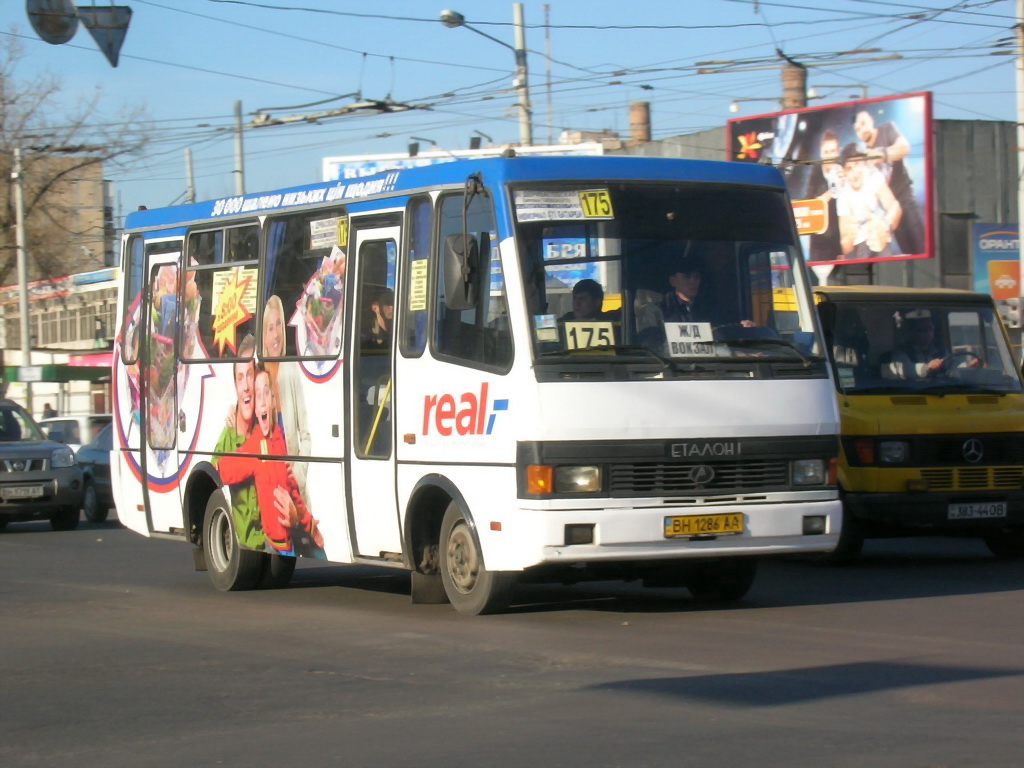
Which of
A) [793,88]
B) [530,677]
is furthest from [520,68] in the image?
[530,677]

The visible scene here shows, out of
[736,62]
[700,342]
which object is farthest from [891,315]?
[736,62]

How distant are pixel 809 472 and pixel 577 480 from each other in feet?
5.25

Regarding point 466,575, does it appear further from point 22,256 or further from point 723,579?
point 22,256

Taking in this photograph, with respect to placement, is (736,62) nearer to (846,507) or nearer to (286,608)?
(846,507)

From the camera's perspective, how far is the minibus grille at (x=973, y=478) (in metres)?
13.6

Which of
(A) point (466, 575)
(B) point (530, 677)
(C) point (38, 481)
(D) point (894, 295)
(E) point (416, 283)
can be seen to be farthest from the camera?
(C) point (38, 481)

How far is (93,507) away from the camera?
24938mm

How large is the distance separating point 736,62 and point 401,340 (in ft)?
83.1

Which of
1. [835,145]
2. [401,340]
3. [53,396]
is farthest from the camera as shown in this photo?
[53,396]

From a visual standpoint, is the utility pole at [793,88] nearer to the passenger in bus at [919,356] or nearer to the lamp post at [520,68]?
the lamp post at [520,68]

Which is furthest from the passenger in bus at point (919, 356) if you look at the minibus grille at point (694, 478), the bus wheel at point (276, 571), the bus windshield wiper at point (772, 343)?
the bus wheel at point (276, 571)

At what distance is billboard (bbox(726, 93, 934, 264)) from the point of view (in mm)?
37812

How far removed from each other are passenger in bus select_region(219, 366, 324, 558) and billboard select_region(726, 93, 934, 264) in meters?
27.4

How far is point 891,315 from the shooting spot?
14273 millimetres
